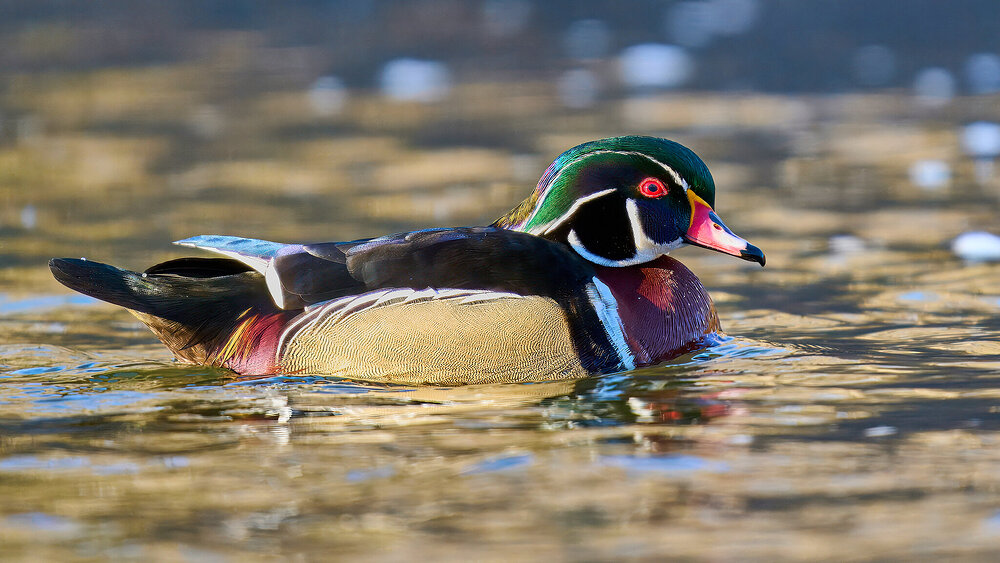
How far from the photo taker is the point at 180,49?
51.0 ft

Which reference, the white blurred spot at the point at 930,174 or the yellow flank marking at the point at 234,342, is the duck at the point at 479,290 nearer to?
the yellow flank marking at the point at 234,342

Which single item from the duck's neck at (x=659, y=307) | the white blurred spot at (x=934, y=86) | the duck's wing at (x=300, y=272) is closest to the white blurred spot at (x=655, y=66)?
the white blurred spot at (x=934, y=86)

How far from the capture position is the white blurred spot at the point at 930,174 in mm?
10625

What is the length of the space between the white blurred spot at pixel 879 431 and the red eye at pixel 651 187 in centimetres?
158

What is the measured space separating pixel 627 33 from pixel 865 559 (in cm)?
1331

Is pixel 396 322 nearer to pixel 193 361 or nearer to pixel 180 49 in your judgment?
pixel 193 361

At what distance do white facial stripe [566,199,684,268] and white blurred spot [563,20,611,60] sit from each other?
9552 millimetres

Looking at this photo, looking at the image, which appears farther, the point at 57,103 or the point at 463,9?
the point at 463,9

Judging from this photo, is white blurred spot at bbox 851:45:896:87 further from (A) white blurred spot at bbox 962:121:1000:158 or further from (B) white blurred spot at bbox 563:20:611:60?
(B) white blurred spot at bbox 563:20:611:60

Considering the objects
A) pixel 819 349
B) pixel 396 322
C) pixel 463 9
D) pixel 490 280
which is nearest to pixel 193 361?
pixel 396 322

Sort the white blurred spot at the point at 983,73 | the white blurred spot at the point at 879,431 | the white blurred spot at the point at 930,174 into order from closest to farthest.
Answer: the white blurred spot at the point at 879,431 < the white blurred spot at the point at 930,174 < the white blurred spot at the point at 983,73

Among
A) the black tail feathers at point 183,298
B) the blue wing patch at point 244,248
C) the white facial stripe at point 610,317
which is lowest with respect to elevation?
the white facial stripe at point 610,317

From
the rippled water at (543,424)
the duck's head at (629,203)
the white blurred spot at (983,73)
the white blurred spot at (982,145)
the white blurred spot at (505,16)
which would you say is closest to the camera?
the rippled water at (543,424)

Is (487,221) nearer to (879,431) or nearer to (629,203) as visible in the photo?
(629,203)
